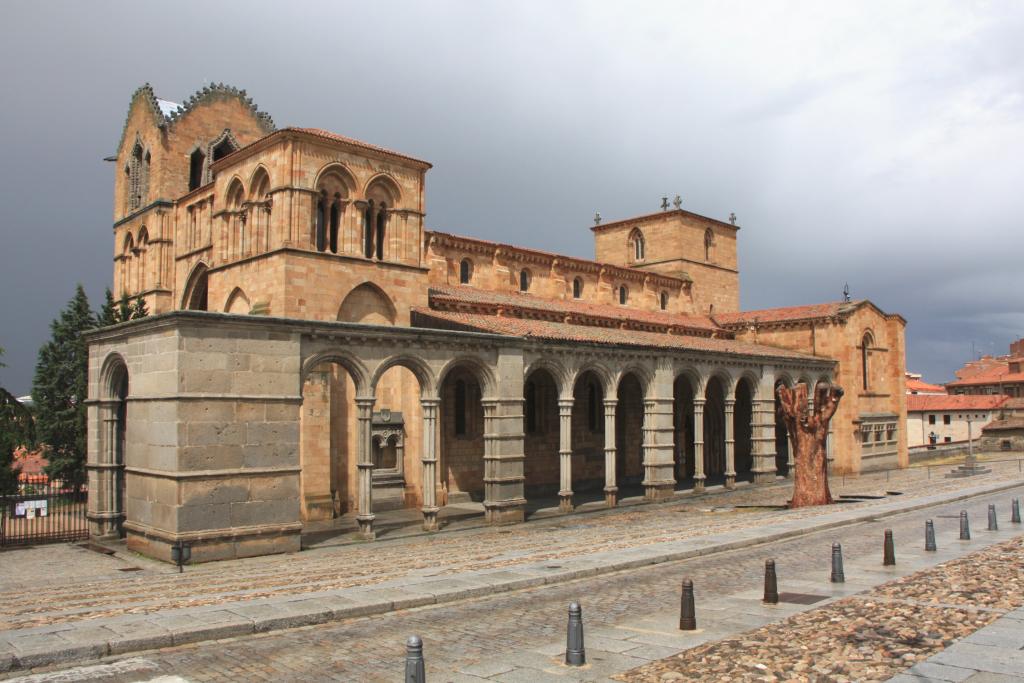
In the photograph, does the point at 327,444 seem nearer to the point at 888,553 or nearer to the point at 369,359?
the point at 369,359

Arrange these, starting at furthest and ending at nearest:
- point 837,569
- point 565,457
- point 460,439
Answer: point 460,439
point 565,457
point 837,569

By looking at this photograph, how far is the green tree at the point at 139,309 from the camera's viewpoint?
35544 millimetres

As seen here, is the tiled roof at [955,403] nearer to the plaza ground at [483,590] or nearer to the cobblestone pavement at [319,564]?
the cobblestone pavement at [319,564]

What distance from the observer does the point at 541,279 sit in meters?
40.2

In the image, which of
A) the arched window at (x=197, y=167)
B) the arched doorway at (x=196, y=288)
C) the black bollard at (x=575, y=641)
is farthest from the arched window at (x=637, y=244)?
the black bollard at (x=575, y=641)

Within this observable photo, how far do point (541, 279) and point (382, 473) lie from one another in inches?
591

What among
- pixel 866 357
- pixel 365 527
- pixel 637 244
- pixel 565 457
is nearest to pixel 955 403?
pixel 866 357

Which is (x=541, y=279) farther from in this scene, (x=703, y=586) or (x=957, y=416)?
(x=957, y=416)

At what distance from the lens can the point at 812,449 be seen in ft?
97.9

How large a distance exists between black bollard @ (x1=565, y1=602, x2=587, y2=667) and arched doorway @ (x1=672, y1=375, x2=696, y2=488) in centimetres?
3344

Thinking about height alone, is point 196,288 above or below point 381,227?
below

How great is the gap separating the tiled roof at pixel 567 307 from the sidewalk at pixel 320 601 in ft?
40.1

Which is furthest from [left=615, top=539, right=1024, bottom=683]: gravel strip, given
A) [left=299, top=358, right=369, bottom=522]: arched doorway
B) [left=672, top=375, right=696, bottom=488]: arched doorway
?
[left=672, top=375, right=696, bottom=488]: arched doorway

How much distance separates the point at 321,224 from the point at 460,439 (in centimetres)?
1010
